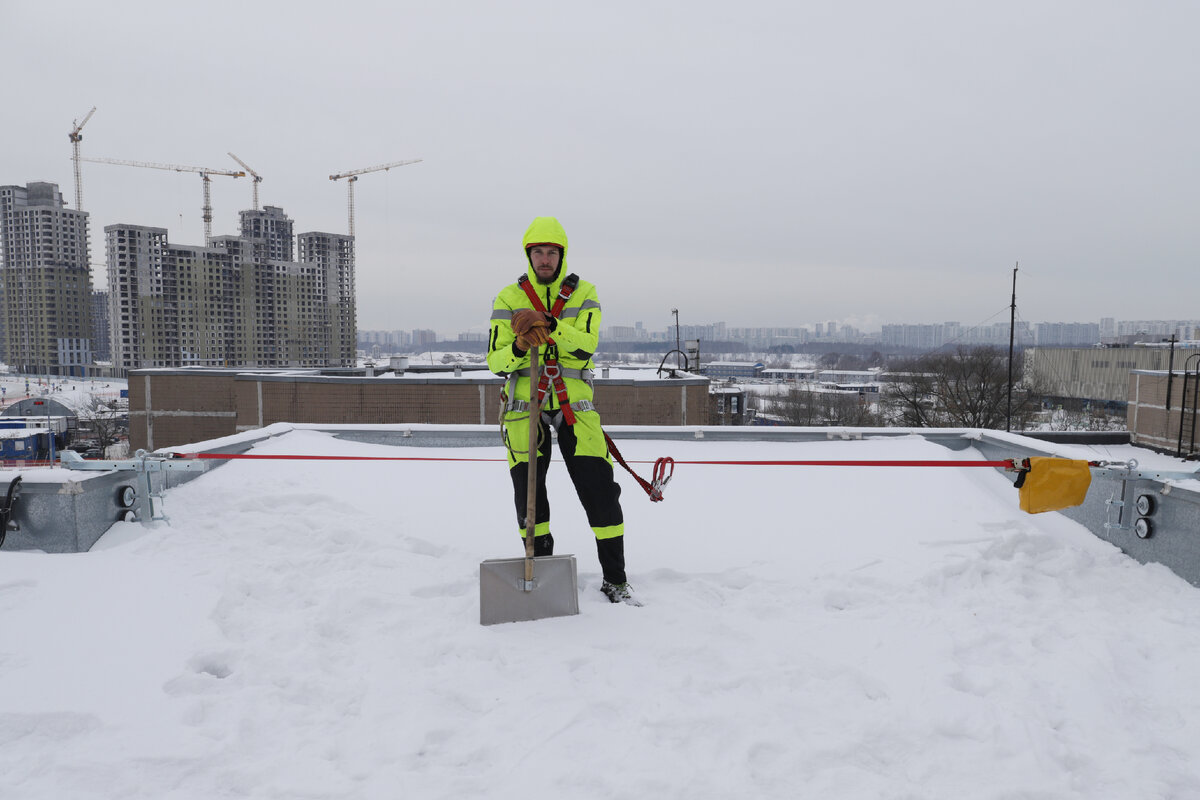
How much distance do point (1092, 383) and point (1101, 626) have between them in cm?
9382

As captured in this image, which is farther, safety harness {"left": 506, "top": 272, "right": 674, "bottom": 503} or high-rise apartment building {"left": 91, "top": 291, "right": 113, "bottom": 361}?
high-rise apartment building {"left": 91, "top": 291, "right": 113, "bottom": 361}

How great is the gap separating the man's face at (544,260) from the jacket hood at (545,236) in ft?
0.08

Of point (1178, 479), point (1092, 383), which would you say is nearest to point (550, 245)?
point (1178, 479)

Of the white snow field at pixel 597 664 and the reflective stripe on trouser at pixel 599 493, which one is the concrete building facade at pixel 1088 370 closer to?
the white snow field at pixel 597 664

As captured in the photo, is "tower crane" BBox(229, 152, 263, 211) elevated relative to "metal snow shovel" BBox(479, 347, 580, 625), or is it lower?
elevated

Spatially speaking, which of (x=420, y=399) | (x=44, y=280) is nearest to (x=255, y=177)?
(x=44, y=280)

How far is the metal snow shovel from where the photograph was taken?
3.56 meters

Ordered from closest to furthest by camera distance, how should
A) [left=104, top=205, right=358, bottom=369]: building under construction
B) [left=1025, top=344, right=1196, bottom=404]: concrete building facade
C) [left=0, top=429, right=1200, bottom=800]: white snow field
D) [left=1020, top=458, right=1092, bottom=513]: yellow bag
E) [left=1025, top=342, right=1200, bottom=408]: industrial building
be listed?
1. [left=0, top=429, right=1200, bottom=800]: white snow field
2. [left=1020, top=458, right=1092, bottom=513]: yellow bag
3. [left=1025, top=342, right=1200, bottom=408]: industrial building
4. [left=1025, top=344, right=1196, bottom=404]: concrete building facade
5. [left=104, top=205, right=358, bottom=369]: building under construction

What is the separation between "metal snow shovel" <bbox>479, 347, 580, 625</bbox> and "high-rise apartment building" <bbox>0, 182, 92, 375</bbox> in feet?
454

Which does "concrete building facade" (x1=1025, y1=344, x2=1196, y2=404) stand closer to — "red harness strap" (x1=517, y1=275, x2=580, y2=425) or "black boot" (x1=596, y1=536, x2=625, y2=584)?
"black boot" (x1=596, y1=536, x2=625, y2=584)

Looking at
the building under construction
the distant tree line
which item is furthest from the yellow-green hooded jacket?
the building under construction

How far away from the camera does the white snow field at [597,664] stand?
8.06 feet

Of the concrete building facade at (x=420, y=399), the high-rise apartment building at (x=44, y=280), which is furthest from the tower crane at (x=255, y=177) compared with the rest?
the concrete building facade at (x=420, y=399)

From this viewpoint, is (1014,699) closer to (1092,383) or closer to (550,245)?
(550,245)
